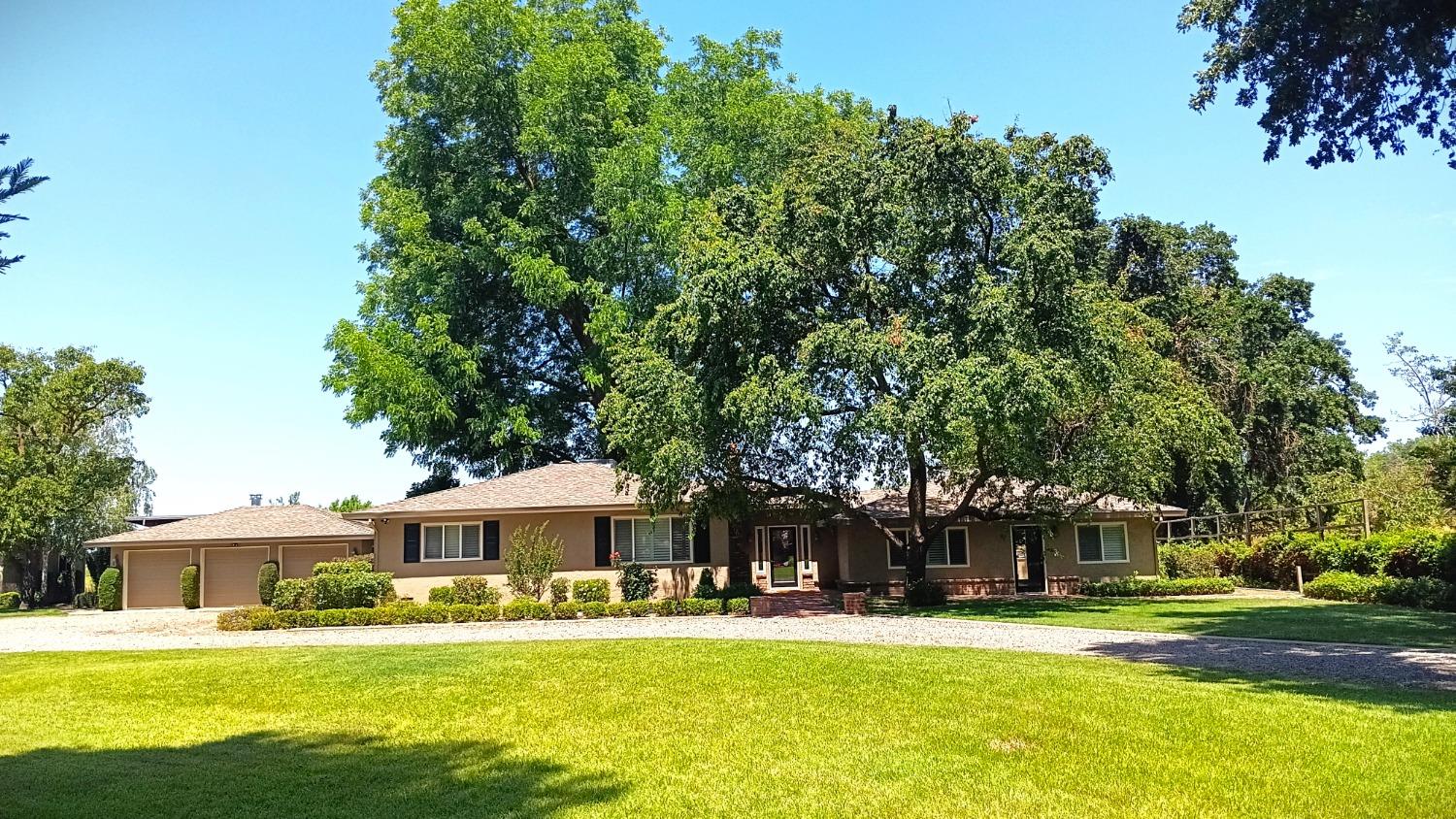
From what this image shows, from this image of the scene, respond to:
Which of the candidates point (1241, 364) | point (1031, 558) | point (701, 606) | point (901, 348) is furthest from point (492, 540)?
point (1241, 364)

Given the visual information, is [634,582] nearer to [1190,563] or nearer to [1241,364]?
[1190,563]

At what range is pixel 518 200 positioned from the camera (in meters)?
32.6

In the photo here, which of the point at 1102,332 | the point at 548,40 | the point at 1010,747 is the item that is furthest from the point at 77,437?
the point at 1010,747

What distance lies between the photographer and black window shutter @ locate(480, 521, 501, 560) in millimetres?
26031

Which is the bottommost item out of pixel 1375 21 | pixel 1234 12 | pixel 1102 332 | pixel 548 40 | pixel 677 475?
pixel 677 475

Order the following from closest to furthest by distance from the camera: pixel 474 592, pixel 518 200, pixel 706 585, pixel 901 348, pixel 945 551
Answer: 1. pixel 901 348
2. pixel 474 592
3. pixel 706 585
4. pixel 945 551
5. pixel 518 200

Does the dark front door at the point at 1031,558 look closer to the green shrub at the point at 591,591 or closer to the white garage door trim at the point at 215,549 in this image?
the green shrub at the point at 591,591

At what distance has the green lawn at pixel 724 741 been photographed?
7.21 m

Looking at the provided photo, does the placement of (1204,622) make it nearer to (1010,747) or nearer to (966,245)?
(966,245)

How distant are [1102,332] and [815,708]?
14878 mm

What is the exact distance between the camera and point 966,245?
75.2ft

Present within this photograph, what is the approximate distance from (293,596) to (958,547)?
60.0 ft

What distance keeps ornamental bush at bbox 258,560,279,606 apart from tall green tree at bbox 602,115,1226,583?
462 inches

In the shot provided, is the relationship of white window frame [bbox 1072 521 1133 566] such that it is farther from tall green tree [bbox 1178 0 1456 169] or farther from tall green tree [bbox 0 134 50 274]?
tall green tree [bbox 0 134 50 274]
